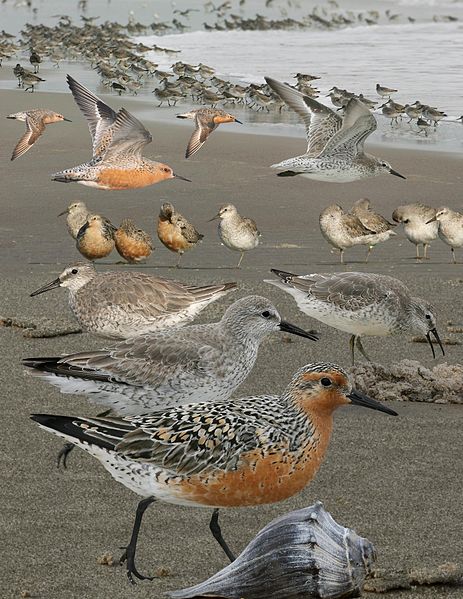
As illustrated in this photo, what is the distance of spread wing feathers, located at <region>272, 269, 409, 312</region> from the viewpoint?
26.3 ft

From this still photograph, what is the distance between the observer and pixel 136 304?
24.3 ft

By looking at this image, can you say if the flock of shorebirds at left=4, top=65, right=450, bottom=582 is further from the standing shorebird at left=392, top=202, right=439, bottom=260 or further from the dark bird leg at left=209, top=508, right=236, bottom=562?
the standing shorebird at left=392, top=202, right=439, bottom=260

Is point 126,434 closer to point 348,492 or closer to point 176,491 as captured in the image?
point 176,491

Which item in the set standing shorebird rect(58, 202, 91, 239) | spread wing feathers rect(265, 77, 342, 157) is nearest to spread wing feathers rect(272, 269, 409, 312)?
standing shorebird rect(58, 202, 91, 239)

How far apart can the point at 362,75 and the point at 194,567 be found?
68.7 ft

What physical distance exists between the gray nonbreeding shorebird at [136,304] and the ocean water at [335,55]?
10941 millimetres

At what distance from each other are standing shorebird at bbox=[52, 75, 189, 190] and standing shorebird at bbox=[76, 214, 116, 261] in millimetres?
1608

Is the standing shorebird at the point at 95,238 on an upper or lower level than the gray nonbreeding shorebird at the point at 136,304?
lower

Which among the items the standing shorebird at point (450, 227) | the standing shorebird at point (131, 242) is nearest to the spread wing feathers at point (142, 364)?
the standing shorebird at point (131, 242)

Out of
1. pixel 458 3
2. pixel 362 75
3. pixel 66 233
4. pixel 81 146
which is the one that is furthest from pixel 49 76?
pixel 458 3

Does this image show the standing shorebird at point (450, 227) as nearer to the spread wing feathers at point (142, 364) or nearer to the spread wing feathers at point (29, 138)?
the spread wing feathers at point (29, 138)

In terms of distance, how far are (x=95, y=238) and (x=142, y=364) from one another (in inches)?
198

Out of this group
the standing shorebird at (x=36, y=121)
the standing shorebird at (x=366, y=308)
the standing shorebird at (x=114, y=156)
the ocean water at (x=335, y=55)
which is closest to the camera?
the standing shorebird at (x=366, y=308)

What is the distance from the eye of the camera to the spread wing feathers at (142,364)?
19.3ft
